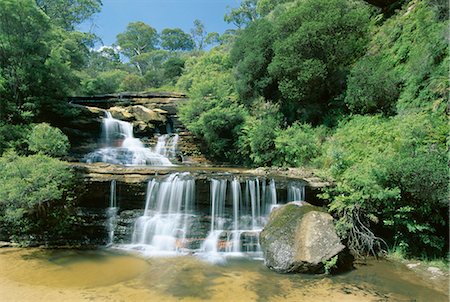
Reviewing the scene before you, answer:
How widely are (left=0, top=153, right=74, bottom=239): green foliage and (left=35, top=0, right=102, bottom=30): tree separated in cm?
3332

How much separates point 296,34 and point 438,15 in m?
5.43

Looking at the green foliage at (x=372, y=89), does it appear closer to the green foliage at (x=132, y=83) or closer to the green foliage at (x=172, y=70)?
the green foliage at (x=172, y=70)

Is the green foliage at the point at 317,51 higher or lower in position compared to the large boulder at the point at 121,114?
higher

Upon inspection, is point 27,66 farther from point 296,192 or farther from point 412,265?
point 412,265

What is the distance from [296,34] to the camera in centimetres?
1416

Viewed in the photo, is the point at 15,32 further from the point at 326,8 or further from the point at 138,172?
the point at 326,8

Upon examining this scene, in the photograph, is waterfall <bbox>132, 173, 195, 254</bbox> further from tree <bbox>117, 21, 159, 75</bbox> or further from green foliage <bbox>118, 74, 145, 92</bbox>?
tree <bbox>117, 21, 159, 75</bbox>

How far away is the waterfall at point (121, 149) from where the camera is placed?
15.5 metres

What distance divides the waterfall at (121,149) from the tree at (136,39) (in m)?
42.0

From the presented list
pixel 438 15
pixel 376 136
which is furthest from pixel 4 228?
pixel 438 15

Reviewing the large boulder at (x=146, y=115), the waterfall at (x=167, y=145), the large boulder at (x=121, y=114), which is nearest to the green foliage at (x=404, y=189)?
the waterfall at (x=167, y=145)

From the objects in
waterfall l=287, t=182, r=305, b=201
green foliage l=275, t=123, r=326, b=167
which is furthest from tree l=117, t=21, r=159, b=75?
waterfall l=287, t=182, r=305, b=201

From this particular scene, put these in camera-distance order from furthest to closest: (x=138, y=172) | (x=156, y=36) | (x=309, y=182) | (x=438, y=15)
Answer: (x=156, y=36)
(x=438, y=15)
(x=138, y=172)
(x=309, y=182)

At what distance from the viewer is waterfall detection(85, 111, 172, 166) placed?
15.5 m
